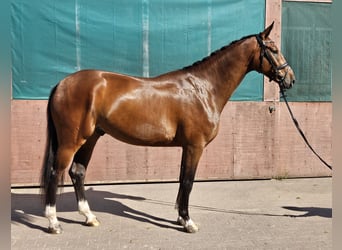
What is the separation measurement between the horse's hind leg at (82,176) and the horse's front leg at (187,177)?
0.95m

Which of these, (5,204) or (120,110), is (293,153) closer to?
(120,110)

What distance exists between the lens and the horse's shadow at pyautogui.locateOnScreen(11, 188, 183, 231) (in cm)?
404

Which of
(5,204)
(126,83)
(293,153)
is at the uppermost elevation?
(126,83)

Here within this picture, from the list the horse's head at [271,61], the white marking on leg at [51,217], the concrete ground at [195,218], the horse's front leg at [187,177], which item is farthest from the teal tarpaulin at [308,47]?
the white marking on leg at [51,217]

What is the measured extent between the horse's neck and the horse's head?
10 centimetres

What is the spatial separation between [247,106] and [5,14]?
534 centimetres

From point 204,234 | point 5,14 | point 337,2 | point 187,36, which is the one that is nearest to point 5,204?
point 5,14

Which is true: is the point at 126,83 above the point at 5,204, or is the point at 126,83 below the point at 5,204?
above

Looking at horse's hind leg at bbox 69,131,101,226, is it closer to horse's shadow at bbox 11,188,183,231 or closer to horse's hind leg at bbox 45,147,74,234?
horse's shadow at bbox 11,188,183,231

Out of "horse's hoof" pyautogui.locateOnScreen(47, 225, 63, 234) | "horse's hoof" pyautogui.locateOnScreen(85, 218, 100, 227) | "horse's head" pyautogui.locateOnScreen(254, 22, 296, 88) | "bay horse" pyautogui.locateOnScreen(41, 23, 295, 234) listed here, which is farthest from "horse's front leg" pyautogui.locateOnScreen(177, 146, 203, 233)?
"horse's hoof" pyautogui.locateOnScreen(47, 225, 63, 234)

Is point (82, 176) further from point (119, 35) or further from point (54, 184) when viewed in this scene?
point (119, 35)

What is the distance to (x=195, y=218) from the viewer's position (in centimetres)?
417

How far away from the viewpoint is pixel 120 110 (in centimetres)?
357

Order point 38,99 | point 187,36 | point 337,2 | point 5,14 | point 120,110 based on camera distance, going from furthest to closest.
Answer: point 187,36, point 38,99, point 120,110, point 337,2, point 5,14
